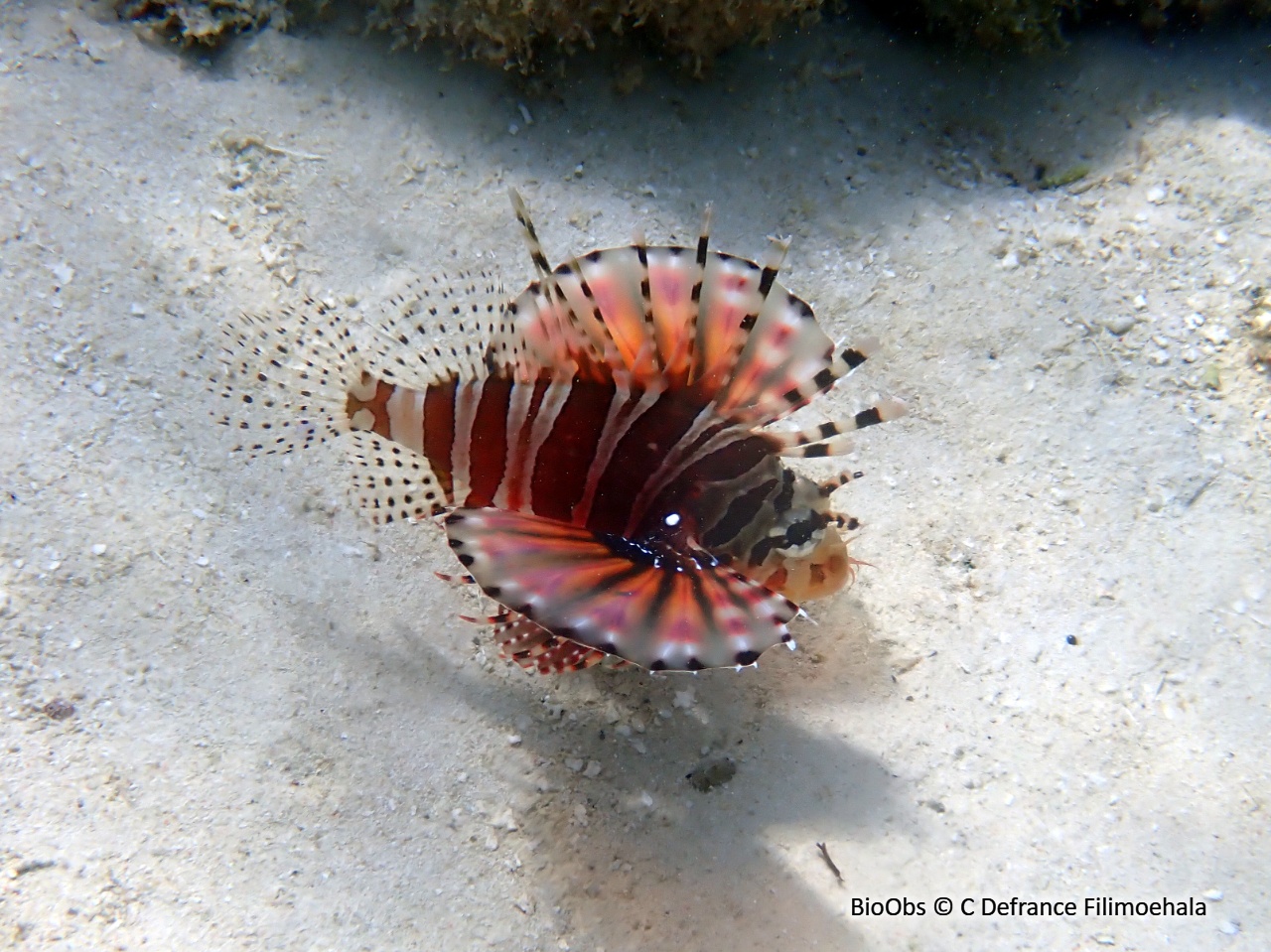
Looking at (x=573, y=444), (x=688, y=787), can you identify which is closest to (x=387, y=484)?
(x=573, y=444)

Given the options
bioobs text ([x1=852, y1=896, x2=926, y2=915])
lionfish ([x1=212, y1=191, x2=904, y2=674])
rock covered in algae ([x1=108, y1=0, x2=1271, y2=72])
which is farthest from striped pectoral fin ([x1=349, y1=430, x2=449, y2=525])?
rock covered in algae ([x1=108, y1=0, x2=1271, y2=72])

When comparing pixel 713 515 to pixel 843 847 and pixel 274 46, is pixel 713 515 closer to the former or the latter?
pixel 843 847

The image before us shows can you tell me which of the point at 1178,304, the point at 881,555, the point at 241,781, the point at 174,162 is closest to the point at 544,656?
the point at 241,781

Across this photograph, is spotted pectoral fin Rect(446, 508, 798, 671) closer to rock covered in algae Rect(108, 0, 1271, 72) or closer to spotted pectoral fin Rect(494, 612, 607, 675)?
spotted pectoral fin Rect(494, 612, 607, 675)

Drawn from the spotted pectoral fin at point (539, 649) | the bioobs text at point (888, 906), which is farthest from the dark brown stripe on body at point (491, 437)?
the bioobs text at point (888, 906)

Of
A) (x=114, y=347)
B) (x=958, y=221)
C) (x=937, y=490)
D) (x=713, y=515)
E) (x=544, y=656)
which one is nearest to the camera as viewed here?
(x=713, y=515)

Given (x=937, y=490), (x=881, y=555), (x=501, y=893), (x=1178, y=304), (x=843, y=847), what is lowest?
(x=501, y=893)

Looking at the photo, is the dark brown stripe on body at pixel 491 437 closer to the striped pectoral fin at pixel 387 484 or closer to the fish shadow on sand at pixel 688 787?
the striped pectoral fin at pixel 387 484

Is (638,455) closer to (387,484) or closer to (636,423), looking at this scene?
(636,423)
